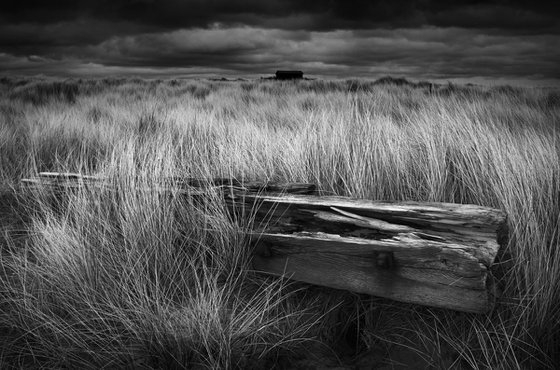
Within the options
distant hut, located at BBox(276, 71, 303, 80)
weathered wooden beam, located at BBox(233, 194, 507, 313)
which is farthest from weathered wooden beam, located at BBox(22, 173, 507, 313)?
distant hut, located at BBox(276, 71, 303, 80)

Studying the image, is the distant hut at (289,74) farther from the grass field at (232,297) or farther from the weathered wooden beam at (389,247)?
the weathered wooden beam at (389,247)

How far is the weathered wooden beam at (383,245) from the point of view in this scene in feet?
6.03

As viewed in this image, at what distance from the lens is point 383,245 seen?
6.48ft

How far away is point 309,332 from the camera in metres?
2.11

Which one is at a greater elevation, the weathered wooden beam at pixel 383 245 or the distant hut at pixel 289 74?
the distant hut at pixel 289 74

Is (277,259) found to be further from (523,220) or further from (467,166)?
(467,166)

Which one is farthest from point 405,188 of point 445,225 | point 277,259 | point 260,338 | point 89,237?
point 89,237

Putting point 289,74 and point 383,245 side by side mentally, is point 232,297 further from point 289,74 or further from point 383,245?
point 289,74

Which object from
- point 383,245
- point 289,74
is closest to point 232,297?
point 383,245

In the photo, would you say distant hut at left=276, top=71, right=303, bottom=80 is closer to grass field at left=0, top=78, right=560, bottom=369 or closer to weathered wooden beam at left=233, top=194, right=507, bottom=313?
grass field at left=0, top=78, right=560, bottom=369

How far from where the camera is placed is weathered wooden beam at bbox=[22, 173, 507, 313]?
1.84m

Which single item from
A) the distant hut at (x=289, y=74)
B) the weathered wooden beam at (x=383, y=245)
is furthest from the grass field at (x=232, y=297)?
the distant hut at (x=289, y=74)

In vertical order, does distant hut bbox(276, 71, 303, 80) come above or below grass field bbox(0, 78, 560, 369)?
above

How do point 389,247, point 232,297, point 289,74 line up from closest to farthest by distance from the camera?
point 389,247, point 232,297, point 289,74
